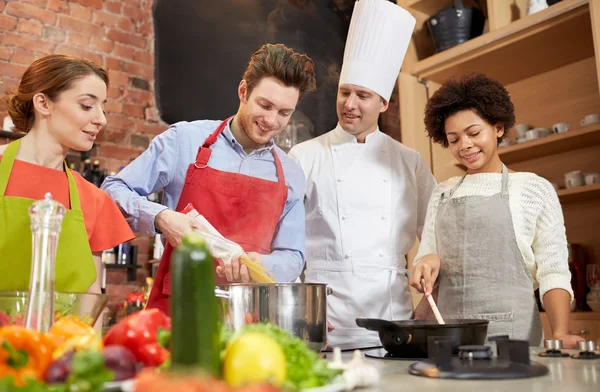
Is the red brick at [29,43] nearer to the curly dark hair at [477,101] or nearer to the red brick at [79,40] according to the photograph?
the red brick at [79,40]

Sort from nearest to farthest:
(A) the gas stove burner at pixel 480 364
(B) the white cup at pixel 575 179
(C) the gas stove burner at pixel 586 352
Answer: (A) the gas stove burner at pixel 480 364
(C) the gas stove burner at pixel 586 352
(B) the white cup at pixel 575 179

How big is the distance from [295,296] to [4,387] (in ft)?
2.00

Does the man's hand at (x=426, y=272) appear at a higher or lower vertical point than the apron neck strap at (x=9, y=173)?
lower

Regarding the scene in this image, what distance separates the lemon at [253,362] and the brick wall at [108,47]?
3132mm

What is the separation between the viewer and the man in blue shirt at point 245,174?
1723mm

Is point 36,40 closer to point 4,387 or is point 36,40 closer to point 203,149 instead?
point 203,149

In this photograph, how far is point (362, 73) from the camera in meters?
2.21

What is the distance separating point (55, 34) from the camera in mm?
3494

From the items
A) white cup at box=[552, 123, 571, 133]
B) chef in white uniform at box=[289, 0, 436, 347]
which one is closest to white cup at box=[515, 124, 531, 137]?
white cup at box=[552, 123, 571, 133]

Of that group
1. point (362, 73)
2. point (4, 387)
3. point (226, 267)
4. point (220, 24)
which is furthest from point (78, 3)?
point (4, 387)

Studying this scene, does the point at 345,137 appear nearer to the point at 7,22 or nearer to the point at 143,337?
the point at 143,337

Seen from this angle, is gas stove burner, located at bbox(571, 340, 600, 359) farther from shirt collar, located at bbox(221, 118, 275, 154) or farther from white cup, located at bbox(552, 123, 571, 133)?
white cup, located at bbox(552, 123, 571, 133)

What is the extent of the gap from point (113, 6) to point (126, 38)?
0.22 m

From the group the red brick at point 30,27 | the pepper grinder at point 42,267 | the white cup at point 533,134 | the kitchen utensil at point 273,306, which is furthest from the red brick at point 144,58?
the pepper grinder at point 42,267
